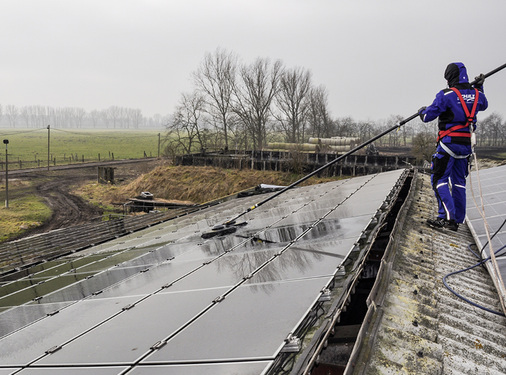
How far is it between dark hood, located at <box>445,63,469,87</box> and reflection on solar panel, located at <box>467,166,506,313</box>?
1.79m

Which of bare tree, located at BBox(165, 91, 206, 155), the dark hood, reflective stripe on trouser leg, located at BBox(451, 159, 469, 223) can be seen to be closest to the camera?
the dark hood

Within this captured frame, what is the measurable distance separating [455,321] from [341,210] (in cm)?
382

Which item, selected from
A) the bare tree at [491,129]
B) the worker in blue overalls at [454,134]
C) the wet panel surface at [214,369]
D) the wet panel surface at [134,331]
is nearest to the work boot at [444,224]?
the worker in blue overalls at [454,134]

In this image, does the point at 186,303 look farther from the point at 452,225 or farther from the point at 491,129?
the point at 491,129

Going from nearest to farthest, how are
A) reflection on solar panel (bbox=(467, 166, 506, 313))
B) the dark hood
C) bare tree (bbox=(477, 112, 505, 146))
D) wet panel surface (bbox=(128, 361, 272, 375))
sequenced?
wet panel surface (bbox=(128, 361, 272, 375)) < reflection on solar panel (bbox=(467, 166, 506, 313)) < the dark hood < bare tree (bbox=(477, 112, 505, 146))

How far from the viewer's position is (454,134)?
619 centimetres

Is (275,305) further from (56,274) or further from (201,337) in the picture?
(56,274)

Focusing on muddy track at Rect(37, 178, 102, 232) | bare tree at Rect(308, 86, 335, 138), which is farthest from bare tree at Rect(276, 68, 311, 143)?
muddy track at Rect(37, 178, 102, 232)

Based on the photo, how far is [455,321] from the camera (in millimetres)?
3840

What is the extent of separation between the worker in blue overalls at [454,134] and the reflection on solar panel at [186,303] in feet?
3.99

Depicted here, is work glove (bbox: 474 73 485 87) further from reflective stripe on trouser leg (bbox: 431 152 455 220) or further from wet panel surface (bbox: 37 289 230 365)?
wet panel surface (bbox: 37 289 230 365)

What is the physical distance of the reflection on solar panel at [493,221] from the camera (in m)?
4.89

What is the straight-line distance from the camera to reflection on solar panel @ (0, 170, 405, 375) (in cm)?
285

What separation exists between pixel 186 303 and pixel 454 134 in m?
5.10
